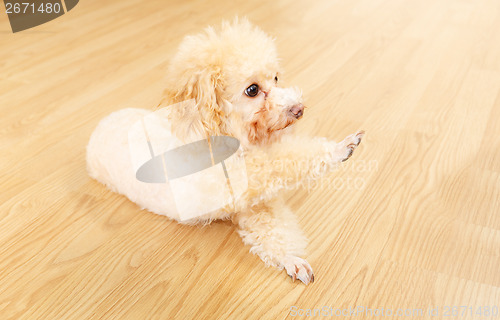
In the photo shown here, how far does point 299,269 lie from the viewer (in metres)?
1.00

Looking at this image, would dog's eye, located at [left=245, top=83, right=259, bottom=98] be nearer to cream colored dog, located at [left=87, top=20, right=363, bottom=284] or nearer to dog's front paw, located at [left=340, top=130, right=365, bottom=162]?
cream colored dog, located at [left=87, top=20, right=363, bottom=284]

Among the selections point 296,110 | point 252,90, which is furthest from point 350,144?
point 252,90

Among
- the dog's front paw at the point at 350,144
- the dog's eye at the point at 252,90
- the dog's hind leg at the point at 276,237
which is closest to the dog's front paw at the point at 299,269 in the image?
the dog's hind leg at the point at 276,237

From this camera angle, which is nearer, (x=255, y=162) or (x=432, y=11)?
(x=255, y=162)

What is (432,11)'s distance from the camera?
2.77 meters

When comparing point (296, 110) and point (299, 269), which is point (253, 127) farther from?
point (299, 269)

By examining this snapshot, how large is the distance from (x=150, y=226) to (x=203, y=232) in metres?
→ 0.14

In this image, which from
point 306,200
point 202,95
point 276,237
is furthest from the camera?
point 306,200

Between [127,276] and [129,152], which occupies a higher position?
[129,152]

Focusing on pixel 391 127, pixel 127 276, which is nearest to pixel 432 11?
pixel 391 127

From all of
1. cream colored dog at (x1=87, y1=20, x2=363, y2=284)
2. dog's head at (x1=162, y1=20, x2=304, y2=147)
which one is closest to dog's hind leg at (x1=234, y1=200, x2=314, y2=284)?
cream colored dog at (x1=87, y1=20, x2=363, y2=284)

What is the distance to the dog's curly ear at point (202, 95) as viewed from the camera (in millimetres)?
926

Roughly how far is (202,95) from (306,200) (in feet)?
1.58

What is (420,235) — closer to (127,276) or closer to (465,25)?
(127,276)
